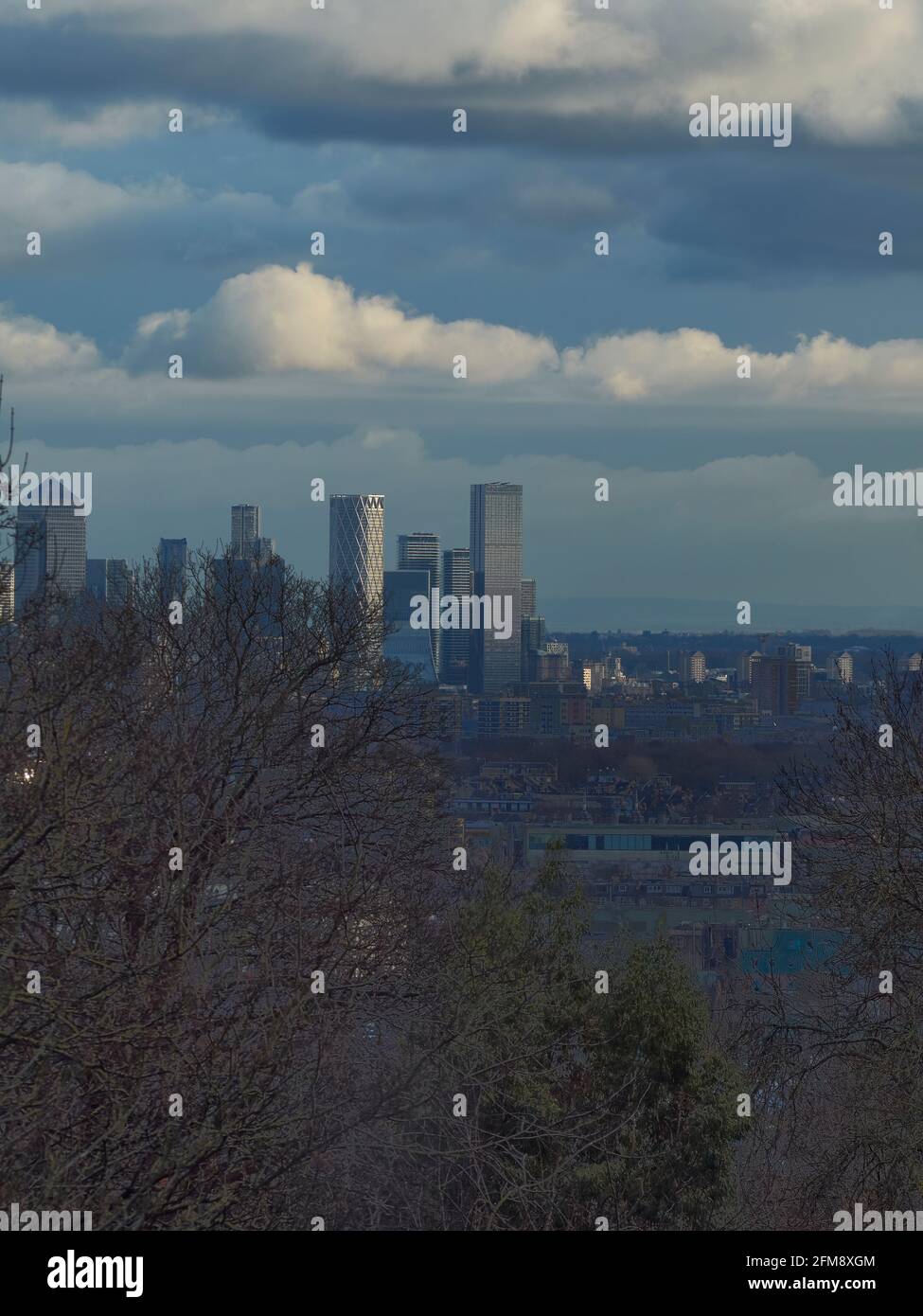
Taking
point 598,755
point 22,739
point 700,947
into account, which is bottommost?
point 700,947

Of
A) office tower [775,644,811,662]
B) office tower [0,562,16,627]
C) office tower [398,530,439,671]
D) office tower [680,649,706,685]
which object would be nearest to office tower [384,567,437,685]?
office tower [398,530,439,671]

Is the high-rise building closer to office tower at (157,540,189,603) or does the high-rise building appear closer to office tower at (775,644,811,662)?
office tower at (157,540,189,603)

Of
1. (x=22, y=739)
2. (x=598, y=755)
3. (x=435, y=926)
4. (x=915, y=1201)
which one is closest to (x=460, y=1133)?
(x=435, y=926)

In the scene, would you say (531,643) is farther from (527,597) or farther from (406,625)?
(406,625)

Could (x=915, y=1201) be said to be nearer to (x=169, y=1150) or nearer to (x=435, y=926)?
(x=435, y=926)
